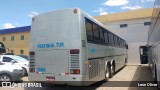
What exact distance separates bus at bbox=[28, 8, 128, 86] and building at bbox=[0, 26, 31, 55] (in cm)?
2995

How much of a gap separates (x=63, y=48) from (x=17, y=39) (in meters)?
33.1

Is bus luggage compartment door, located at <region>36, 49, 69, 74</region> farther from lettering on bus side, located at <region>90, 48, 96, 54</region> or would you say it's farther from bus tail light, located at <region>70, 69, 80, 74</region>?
lettering on bus side, located at <region>90, 48, 96, 54</region>

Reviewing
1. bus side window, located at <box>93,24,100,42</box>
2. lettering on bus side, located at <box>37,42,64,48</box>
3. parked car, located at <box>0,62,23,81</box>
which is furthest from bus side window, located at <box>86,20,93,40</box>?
parked car, located at <box>0,62,23,81</box>

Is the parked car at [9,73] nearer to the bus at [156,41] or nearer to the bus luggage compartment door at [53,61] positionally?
the bus luggage compartment door at [53,61]

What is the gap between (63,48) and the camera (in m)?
7.79

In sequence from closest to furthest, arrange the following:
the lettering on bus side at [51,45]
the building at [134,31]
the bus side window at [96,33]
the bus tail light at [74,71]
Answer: the bus tail light at [74,71]
the lettering on bus side at [51,45]
the bus side window at [96,33]
the building at [134,31]

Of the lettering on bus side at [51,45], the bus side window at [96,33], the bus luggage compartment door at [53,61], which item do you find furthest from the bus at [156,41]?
the lettering on bus side at [51,45]

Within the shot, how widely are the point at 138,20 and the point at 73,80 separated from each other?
21.3 meters

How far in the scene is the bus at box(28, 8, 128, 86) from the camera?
756 cm

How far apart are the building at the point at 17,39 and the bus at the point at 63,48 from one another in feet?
98.3

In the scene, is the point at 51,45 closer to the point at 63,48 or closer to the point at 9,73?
the point at 63,48

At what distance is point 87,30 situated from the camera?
27.1 ft

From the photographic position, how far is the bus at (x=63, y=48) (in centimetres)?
756

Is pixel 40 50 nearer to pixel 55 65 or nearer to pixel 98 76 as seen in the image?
pixel 55 65
